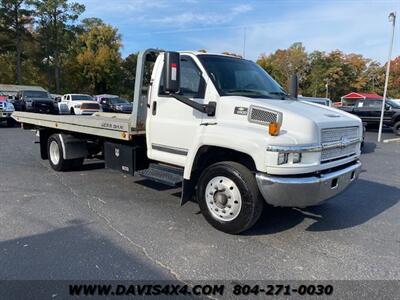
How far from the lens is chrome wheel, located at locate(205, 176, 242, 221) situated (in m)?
4.58

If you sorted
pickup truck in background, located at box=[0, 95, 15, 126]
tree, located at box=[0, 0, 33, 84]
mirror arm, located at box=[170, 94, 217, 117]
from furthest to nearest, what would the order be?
tree, located at box=[0, 0, 33, 84] → pickup truck in background, located at box=[0, 95, 15, 126] → mirror arm, located at box=[170, 94, 217, 117]

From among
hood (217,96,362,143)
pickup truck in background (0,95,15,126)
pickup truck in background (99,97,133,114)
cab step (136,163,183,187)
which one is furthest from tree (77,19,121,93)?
hood (217,96,362,143)

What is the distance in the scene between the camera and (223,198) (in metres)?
4.68

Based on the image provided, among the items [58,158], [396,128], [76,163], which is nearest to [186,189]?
[76,163]

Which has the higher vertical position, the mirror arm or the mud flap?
the mirror arm

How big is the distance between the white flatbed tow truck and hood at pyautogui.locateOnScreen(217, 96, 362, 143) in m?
0.01

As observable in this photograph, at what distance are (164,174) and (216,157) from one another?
0.93 metres

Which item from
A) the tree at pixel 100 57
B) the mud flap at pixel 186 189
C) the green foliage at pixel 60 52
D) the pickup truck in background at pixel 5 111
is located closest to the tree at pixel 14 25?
the green foliage at pixel 60 52

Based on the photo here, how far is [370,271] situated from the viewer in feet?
12.7

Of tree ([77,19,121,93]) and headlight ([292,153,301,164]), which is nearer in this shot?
headlight ([292,153,301,164])

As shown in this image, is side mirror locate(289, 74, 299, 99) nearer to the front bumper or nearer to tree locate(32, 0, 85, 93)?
the front bumper

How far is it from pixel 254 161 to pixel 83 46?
58795mm

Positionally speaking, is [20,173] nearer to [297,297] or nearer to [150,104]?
[150,104]

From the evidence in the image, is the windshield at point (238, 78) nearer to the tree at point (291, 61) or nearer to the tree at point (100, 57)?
the tree at point (100, 57)
